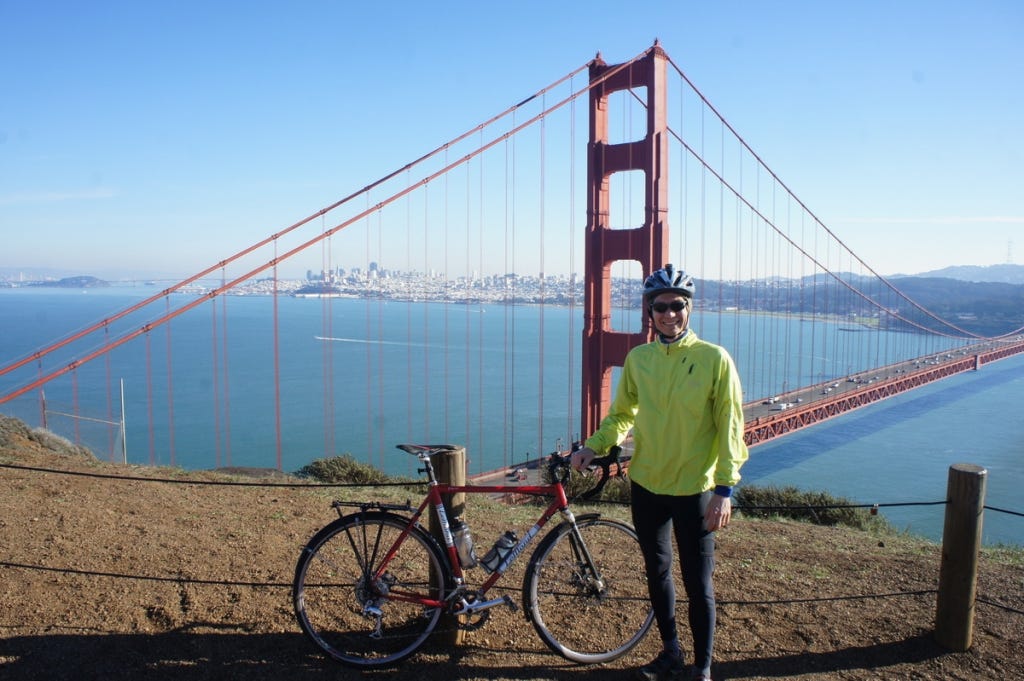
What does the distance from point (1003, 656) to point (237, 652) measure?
2983mm

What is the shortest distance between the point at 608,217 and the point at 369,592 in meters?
14.1

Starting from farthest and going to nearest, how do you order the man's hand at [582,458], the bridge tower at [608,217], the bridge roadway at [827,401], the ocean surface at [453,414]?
1. the ocean surface at [453,414]
2. the bridge roadway at [827,401]
3. the bridge tower at [608,217]
4. the man's hand at [582,458]

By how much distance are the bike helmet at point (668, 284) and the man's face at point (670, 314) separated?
0.8 inches

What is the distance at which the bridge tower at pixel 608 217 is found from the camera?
49.7 ft

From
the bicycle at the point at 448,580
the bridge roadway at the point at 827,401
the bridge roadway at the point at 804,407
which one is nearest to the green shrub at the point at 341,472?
the bridge roadway at the point at 804,407

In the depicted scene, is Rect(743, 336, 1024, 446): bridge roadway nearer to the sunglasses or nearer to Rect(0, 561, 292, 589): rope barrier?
Rect(0, 561, 292, 589): rope barrier

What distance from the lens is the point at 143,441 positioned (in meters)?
32.0

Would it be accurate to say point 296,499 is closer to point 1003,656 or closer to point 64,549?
point 64,549

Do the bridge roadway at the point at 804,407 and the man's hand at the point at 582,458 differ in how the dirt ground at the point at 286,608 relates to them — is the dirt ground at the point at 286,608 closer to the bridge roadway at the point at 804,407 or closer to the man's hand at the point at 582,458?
the man's hand at the point at 582,458

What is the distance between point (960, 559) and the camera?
2.95 meters

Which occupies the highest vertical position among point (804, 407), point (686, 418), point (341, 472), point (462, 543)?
point (686, 418)

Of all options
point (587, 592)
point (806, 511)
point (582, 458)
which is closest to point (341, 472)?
point (806, 511)

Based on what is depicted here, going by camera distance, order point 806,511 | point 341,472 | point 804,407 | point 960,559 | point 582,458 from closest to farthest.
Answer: point 582,458 < point 960,559 < point 806,511 < point 341,472 < point 804,407

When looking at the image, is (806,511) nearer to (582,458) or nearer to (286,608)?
(582,458)
